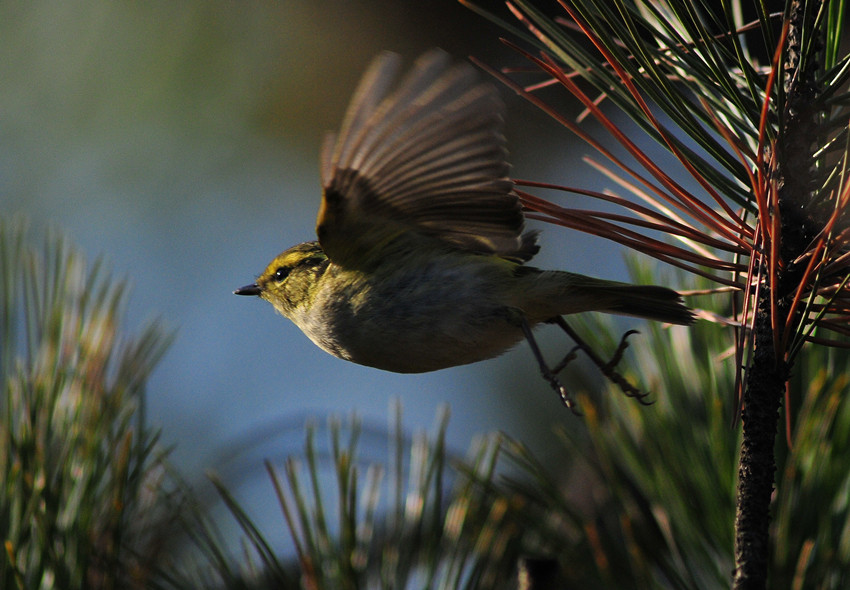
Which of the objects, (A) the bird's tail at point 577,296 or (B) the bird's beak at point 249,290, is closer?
(A) the bird's tail at point 577,296

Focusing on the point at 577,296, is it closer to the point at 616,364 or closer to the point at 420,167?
the point at 616,364

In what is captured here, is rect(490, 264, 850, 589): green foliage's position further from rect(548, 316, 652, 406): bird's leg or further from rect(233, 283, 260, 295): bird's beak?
rect(233, 283, 260, 295): bird's beak

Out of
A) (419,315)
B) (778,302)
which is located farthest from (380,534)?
(778,302)

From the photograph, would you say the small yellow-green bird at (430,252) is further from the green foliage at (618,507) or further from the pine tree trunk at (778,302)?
the pine tree trunk at (778,302)

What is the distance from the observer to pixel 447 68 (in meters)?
0.81

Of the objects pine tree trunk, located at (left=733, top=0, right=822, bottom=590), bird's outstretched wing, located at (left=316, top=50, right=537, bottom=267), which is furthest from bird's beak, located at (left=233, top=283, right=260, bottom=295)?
pine tree trunk, located at (left=733, top=0, right=822, bottom=590)

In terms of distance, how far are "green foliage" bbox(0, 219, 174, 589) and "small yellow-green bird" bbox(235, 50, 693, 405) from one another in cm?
26

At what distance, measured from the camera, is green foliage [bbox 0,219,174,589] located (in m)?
Result: 0.94

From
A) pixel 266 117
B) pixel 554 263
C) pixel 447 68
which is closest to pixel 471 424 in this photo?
pixel 554 263

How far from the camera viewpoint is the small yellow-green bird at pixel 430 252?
923mm

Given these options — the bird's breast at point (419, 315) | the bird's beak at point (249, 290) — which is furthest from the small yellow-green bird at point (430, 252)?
the bird's beak at point (249, 290)

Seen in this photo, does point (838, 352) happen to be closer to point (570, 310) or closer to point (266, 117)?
point (570, 310)

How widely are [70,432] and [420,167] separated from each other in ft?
1.62

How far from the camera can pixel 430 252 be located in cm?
115
